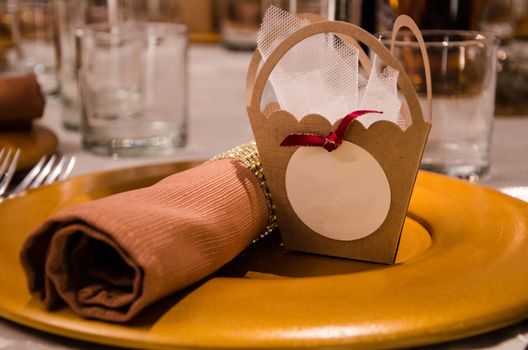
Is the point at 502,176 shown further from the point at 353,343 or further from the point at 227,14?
the point at 227,14

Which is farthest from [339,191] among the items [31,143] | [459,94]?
[31,143]

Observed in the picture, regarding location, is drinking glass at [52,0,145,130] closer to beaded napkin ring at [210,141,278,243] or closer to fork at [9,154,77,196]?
fork at [9,154,77,196]

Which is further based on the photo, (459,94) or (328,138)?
(459,94)

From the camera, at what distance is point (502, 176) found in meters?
1.03

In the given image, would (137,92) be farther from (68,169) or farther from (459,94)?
(459,94)

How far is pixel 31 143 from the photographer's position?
3.41 ft

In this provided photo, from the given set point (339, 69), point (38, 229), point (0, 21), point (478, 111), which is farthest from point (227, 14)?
point (38, 229)

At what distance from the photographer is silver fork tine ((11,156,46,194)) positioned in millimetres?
885

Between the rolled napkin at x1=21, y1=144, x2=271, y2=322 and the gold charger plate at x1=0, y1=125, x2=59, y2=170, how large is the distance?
43 centimetres

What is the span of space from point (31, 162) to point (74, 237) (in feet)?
1.56

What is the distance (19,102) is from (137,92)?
9.4 inches

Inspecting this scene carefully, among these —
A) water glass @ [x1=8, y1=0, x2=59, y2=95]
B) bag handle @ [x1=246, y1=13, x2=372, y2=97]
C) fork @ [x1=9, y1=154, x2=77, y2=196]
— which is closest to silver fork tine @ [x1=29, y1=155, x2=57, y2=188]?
fork @ [x1=9, y1=154, x2=77, y2=196]

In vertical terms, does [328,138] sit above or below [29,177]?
above

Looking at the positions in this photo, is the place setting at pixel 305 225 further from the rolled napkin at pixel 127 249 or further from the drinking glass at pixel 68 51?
the drinking glass at pixel 68 51
